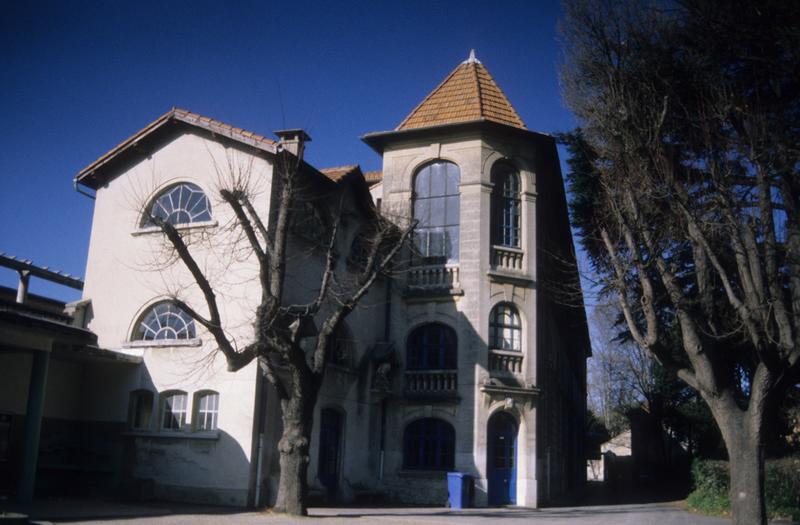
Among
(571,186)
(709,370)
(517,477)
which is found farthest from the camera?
(571,186)

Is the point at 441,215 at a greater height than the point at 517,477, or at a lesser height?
greater

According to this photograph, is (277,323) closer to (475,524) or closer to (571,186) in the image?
(475,524)

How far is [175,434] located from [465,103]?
44.4ft

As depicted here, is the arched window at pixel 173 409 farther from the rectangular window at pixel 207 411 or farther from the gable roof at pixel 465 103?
the gable roof at pixel 465 103

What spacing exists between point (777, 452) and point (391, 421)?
42.0ft

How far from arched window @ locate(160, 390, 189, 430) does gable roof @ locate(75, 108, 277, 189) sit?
632cm

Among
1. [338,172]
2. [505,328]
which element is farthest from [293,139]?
Answer: [505,328]

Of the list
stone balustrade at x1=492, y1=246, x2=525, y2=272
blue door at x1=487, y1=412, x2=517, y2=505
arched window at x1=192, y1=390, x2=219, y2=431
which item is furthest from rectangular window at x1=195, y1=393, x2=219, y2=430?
stone balustrade at x1=492, y1=246, x2=525, y2=272

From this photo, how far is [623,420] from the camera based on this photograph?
62.6m

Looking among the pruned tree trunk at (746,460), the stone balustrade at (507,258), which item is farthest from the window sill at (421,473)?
the pruned tree trunk at (746,460)

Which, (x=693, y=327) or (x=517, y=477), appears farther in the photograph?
(x=517, y=477)

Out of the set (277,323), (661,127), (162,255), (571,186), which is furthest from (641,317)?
(162,255)

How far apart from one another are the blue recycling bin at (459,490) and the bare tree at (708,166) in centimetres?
737

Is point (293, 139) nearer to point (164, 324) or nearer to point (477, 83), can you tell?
point (164, 324)
